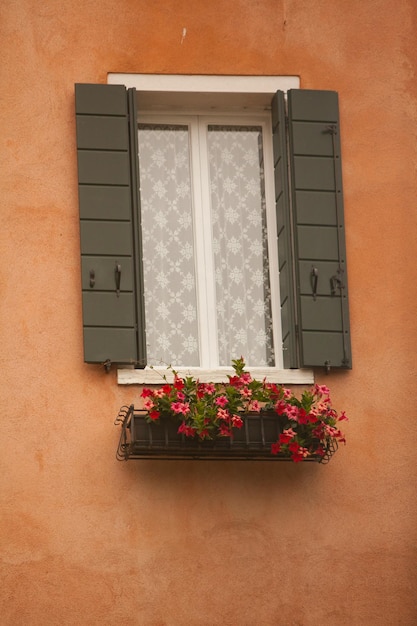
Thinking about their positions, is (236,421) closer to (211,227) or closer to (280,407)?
(280,407)

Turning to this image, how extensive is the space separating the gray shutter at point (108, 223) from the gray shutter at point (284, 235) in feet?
2.69

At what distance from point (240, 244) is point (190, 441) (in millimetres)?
1398

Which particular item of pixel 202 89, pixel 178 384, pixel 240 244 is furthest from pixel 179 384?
pixel 202 89

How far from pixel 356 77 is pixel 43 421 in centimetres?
273

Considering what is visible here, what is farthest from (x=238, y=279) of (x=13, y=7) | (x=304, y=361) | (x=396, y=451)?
(x=13, y=7)

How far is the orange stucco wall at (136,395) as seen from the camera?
9.32 m

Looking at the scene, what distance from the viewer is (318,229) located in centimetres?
998

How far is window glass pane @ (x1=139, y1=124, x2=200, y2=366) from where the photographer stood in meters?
9.98

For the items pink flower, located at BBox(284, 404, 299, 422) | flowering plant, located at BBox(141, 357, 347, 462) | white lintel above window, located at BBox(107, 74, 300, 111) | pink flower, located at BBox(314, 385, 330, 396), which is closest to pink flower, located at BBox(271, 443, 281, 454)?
flowering plant, located at BBox(141, 357, 347, 462)

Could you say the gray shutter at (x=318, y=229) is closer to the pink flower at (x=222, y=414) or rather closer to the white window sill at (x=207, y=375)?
the white window sill at (x=207, y=375)

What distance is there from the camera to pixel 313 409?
30.8 feet

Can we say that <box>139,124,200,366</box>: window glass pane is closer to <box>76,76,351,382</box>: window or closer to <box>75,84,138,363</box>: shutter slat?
<box>76,76,351,382</box>: window

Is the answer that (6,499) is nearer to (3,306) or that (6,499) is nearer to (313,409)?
(3,306)

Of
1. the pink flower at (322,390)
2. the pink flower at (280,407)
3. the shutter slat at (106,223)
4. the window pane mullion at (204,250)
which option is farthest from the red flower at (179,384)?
the pink flower at (322,390)
